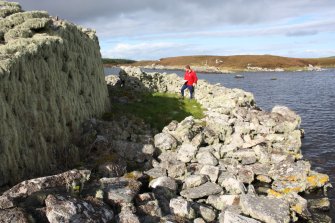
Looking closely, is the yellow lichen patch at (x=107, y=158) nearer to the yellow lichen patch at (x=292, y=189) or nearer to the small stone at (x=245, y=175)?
the small stone at (x=245, y=175)

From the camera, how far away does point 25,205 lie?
39.6ft

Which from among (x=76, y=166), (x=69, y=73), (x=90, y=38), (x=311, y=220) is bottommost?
(x=311, y=220)

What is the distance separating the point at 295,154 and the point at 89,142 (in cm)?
1409

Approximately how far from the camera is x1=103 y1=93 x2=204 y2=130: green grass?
98.3ft

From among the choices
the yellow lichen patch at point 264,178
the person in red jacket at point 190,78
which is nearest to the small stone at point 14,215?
the yellow lichen patch at point 264,178

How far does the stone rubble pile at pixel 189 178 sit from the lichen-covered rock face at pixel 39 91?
6.90 ft

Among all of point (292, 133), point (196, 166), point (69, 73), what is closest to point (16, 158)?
point (69, 73)

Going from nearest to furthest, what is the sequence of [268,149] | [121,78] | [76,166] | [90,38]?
[76,166]
[268,149]
[90,38]
[121,78]

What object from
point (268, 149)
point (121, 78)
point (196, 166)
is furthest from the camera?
point (121, 78)

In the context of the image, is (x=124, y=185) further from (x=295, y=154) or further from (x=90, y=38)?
(x=90, y=38)

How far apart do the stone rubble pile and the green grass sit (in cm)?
215

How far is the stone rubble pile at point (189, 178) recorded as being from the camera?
1295 centimetres

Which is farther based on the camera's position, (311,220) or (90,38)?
(90,38)

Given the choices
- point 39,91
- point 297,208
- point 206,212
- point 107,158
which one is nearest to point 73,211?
point 206,212
